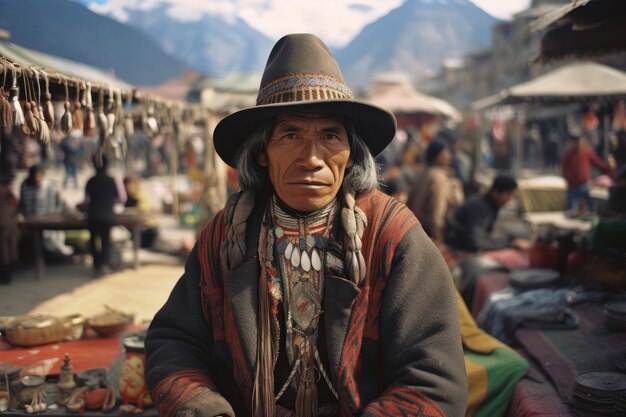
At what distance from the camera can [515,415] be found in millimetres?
2982

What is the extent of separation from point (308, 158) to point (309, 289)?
45 centimetres

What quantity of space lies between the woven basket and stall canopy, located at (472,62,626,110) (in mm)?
7480

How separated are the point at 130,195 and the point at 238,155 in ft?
28.4

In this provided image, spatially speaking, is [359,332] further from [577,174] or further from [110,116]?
[577,174]

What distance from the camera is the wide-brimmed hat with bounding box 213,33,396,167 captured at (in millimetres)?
1979

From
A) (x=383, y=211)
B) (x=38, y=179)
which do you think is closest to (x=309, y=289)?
(x=383, y=211)

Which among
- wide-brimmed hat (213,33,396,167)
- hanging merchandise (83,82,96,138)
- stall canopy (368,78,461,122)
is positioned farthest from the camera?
stall canopy (368,78,461,122)

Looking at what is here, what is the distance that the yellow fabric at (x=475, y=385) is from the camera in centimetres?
292

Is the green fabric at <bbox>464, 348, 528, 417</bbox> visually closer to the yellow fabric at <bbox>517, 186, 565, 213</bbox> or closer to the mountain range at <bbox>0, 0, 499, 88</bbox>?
the mountain range at <bbox>0, 0, 499, 88</bbox>

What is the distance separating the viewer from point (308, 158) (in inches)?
78.6

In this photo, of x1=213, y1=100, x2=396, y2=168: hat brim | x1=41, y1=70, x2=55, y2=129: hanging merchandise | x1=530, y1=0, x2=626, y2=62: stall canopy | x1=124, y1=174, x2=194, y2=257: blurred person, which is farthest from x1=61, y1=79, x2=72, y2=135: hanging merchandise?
x1=124, y1=174, x2=194, y2=257: blurred person

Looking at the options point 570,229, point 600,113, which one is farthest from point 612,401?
point 600,113

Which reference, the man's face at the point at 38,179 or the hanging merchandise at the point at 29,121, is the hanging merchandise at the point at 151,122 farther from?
the man's face at the point at 38,179

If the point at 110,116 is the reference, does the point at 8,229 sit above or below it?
below
